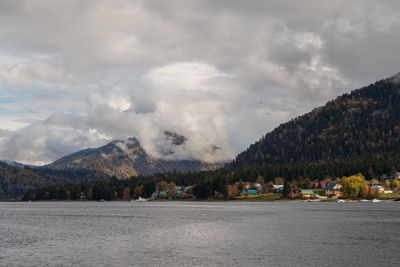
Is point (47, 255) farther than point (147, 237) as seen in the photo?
No

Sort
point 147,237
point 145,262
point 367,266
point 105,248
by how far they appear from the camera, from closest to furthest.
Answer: point 367,266
point 145,262
point 105,248
point 147,237

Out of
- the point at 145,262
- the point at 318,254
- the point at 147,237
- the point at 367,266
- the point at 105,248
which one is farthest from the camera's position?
the point at 147,237

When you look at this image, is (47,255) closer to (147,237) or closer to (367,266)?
(147,237)

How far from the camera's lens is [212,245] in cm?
7881

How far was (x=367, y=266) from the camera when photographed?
5659 centimetres

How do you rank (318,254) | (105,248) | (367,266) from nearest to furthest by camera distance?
(367,266) → (318,254) → (105,248)

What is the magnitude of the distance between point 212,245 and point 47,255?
28.3 m

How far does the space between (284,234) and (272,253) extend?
27216mm

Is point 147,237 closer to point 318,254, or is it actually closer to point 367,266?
point 318,254

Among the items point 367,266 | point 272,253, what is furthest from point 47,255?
point 367,266

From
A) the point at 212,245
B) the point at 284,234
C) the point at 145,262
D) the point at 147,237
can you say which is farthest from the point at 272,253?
the point at 147,237

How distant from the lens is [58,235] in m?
98.9

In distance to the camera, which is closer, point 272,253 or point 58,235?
point 272,253

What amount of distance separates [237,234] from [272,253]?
28767mm
